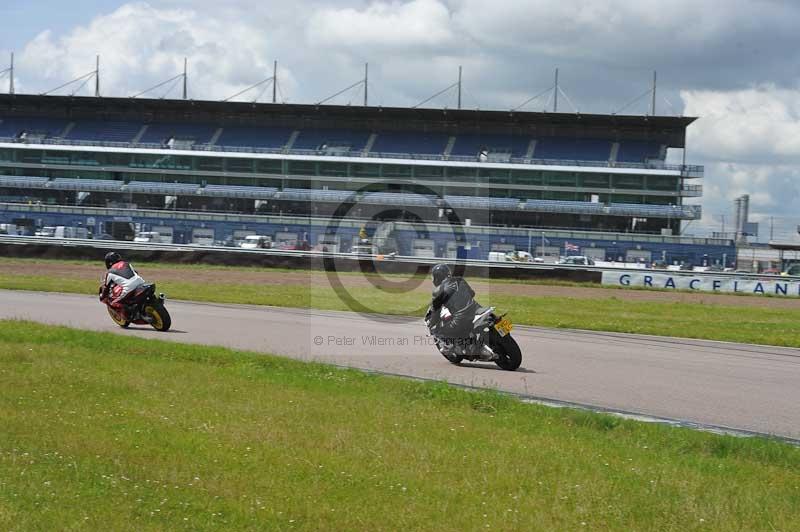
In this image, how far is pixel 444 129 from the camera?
259 ft

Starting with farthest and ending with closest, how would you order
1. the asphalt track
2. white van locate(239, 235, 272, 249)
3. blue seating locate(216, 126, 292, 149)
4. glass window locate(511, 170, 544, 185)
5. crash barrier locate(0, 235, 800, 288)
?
blue seating locate(216, 126, 292, 149) → glass window locate(511, 170, 544, 185) → white van locate(239, 235, 272, 249) → crash barrier locate(0, 235, 800, 288) → the asphalt track

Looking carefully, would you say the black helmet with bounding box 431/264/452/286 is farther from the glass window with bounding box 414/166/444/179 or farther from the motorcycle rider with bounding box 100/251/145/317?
the glass window with bounding box 414/166/444/179

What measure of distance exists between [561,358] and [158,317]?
24.2ft

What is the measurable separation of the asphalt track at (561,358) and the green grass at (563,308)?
1.93 meters

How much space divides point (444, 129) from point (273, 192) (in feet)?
53.6

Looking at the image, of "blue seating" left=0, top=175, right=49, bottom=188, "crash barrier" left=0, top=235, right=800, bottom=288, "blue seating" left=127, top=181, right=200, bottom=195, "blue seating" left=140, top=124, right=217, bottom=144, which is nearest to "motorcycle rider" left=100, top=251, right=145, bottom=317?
"crash barrier" left=0, top=235, right=800, bottom=288

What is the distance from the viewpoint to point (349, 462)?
21.8 ft

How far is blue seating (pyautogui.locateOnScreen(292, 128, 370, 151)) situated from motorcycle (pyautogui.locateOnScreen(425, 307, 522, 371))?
6527 cm

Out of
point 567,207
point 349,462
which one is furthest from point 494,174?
point 349,462

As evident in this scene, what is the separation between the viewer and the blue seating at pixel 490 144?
2982 inches

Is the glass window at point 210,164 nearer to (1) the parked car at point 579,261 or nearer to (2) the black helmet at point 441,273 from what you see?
(1) the parked car at point 579,261

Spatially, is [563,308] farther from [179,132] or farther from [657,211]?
[179,132]

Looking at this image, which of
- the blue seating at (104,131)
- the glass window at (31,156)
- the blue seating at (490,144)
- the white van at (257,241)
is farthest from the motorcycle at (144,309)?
the blue seating at (104,131)

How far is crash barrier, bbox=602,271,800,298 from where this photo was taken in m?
38.2
